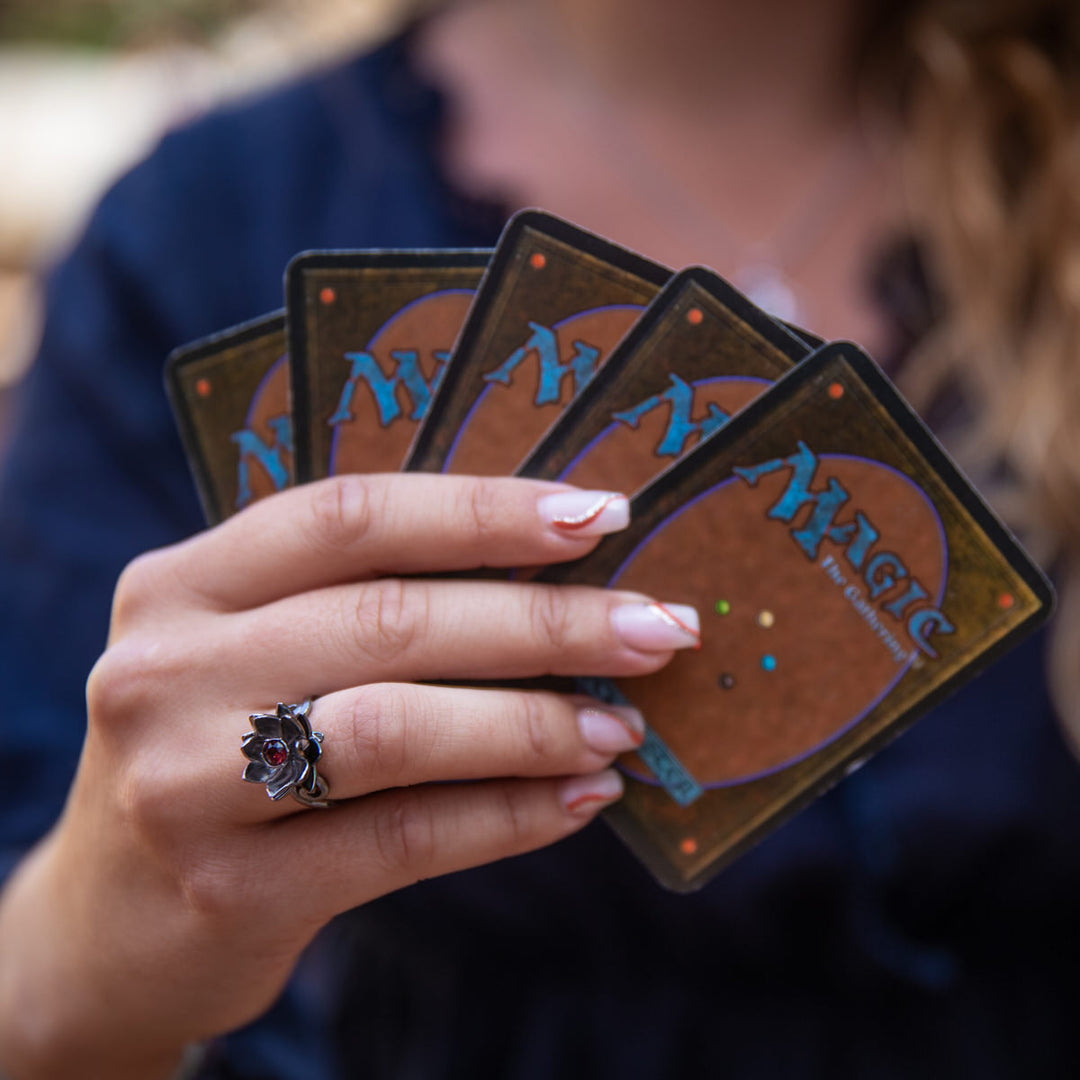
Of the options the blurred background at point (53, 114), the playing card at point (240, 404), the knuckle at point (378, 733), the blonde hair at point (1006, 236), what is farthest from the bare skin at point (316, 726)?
the blurred background at point (53, 114)

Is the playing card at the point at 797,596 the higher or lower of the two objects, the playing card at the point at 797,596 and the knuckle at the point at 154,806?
the lower

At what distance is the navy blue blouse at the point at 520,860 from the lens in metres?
1.14

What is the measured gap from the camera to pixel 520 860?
114 centimetres

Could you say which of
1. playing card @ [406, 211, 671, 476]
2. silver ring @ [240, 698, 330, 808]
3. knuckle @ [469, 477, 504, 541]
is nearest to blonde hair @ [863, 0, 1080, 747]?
playing card @ [406, 211, 671, 476]

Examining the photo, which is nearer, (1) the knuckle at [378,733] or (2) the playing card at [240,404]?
(1) the knuckle at [378,733]

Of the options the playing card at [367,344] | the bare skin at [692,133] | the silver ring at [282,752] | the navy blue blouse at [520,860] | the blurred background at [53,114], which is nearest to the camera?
the silver ring at [282,752]

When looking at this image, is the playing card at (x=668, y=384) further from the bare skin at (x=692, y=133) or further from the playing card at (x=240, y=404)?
the bare skin at (x=692, y=133)

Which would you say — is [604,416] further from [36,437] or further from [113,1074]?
[36,437]

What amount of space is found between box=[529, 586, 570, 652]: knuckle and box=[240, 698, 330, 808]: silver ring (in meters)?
0.14

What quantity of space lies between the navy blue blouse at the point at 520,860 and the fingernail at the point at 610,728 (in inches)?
19.7

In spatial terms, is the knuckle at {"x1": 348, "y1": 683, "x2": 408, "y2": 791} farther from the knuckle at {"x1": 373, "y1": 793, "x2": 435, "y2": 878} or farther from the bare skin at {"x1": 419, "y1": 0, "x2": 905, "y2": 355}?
the bare skin at {"x1": 419, "y1": 0, "x2": 905, "y2": 355}

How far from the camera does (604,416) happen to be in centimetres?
67

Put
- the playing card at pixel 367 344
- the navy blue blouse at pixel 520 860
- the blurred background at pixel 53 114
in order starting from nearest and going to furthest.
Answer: the playing card at pixel 367 344
the navy blue blouse at pixel 520 860
the blurred background at pixel 53 114

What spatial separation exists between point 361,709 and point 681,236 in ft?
3.23
